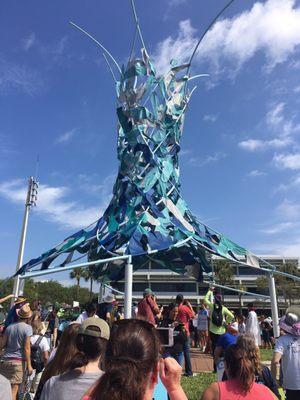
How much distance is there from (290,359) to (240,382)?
1.80 meters

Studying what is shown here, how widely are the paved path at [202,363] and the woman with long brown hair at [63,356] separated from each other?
23.1ft

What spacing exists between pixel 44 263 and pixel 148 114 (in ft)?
22.0

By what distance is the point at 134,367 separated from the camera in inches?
65.9

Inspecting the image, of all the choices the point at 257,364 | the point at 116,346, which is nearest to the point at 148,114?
the point at 257,364

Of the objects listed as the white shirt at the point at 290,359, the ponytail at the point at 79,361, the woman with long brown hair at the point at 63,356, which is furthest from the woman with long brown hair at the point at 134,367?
the white shirt at the point at 290,359

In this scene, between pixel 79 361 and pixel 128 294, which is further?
pixel 128 294

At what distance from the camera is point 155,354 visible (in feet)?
5.96

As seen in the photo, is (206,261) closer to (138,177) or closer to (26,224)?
(138,177)

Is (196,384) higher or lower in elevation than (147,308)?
lower

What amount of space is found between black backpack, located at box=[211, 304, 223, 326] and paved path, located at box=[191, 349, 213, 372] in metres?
1.21

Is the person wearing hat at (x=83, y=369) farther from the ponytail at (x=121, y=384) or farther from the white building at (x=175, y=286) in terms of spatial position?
the white building at (x=175, y=286)

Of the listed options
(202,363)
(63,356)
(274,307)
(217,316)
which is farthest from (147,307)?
(274,307)

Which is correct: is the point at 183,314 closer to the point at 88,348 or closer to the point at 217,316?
the point at 217,316

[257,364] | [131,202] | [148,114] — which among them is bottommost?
[257,364]
